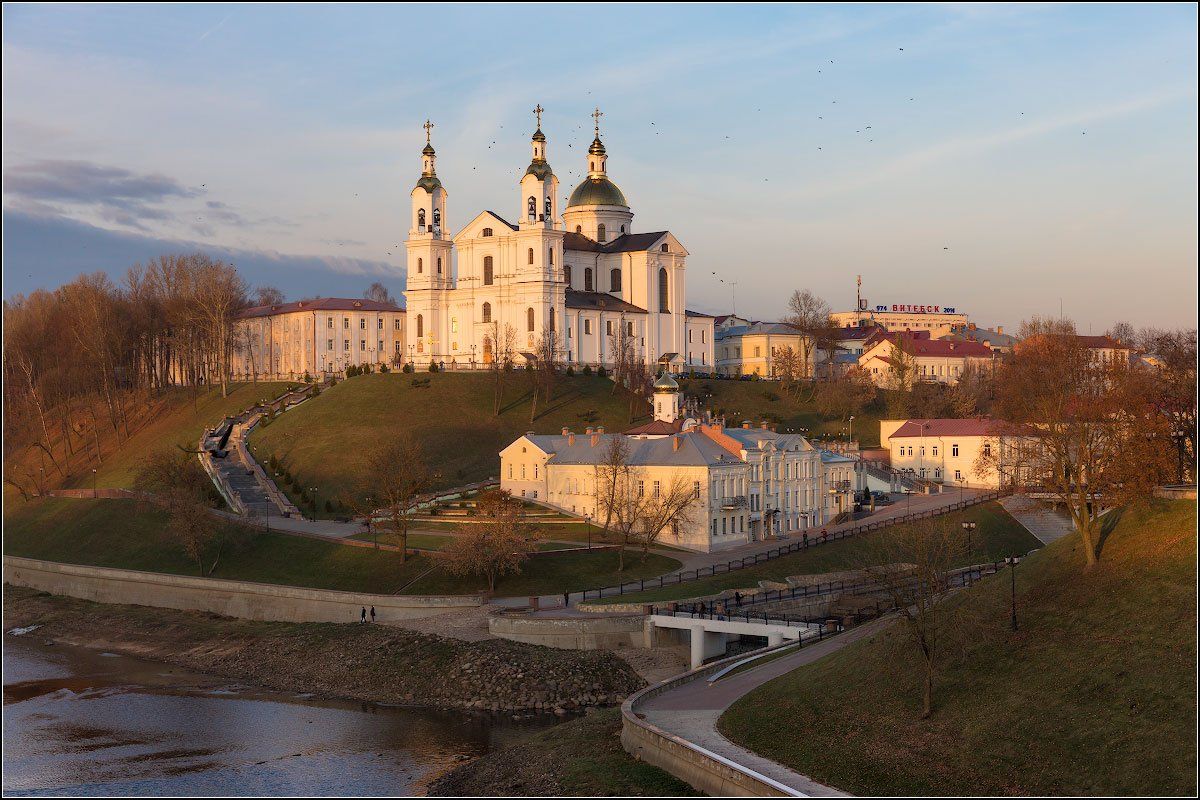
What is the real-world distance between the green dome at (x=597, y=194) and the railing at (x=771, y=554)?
198 ft

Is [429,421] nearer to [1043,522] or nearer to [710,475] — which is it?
[710,475]

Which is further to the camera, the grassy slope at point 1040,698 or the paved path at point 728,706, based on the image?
the paved path at point 728,706

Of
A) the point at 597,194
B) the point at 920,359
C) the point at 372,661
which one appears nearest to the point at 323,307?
the point at 597,194

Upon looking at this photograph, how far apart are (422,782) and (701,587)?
74.7ft

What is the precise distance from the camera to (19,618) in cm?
6750

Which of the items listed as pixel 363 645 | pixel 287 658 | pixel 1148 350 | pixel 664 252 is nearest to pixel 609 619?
pixel 363 645

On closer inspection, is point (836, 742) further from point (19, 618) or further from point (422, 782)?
point (19, 618)

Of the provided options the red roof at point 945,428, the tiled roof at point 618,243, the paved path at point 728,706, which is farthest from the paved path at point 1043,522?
the tiled roof at point 618,243

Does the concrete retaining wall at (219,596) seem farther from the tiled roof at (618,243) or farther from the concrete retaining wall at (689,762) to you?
the tiled roof at (618,243)

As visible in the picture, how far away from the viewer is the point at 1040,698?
3209 cm

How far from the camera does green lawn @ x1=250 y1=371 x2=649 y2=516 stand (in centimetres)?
8700

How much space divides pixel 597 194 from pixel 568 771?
331 ft

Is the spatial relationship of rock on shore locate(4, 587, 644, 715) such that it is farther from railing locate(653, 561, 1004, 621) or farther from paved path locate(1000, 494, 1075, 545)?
paved path locate(1000, 494, 1075, 545)

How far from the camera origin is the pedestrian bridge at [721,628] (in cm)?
4753
